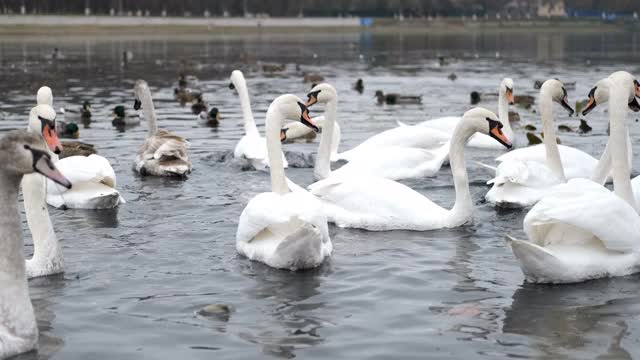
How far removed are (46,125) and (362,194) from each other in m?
3.37

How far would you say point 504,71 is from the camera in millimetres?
42656

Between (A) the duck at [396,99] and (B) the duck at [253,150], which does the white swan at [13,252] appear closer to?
(B) the duck at [253,150]

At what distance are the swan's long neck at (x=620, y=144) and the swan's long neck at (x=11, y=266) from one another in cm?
541

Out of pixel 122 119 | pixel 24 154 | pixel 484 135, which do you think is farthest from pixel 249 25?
pixel 24 154

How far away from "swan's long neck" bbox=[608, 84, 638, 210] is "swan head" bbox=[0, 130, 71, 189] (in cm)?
532

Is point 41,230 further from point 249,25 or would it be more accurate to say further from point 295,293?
point 249,25

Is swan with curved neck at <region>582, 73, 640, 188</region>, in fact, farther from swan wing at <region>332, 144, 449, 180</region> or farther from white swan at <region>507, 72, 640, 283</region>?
swan wing at <region>332, 144, 449, 180</region>

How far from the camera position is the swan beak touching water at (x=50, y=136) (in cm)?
882

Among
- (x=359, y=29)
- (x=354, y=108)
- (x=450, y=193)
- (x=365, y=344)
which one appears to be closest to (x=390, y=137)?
(x=450, y=193)

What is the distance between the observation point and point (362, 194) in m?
10.9

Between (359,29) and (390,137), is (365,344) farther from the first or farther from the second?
(359,29)

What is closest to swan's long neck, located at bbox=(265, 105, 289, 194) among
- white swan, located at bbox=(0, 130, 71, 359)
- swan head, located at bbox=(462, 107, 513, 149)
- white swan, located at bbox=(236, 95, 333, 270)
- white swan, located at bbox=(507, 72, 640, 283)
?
white swan, located at bbox=(236, 95, 333, 270)

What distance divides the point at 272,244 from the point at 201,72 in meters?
32.0

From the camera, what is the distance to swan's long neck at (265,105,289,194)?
1001 centimetres
